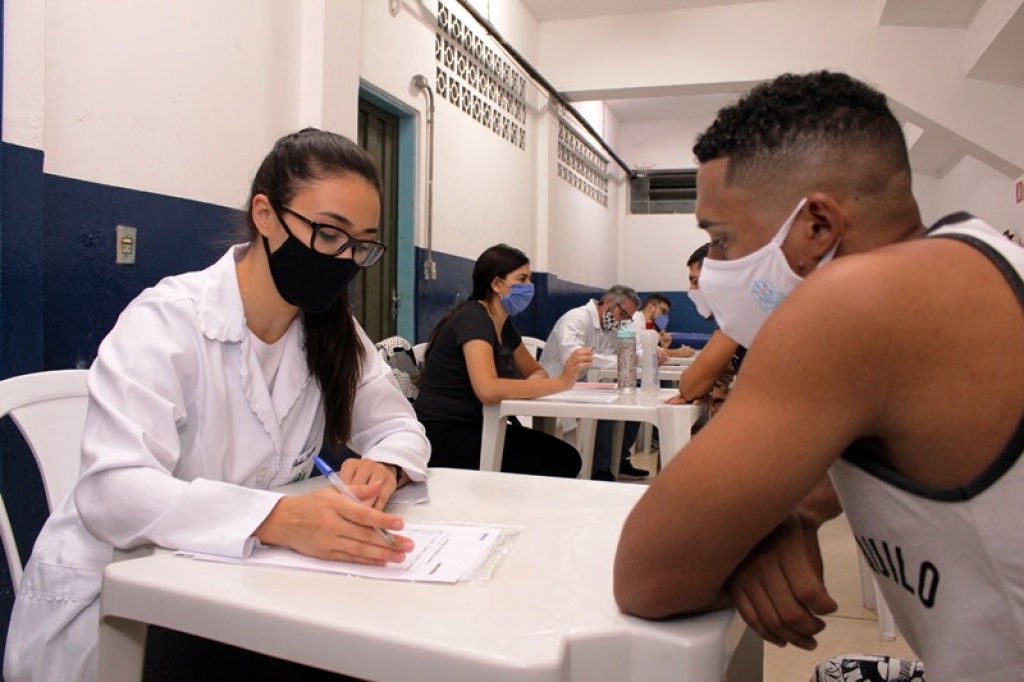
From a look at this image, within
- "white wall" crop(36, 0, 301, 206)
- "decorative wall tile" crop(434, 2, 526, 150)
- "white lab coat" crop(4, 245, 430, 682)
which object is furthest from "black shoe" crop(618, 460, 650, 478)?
"white lab coat" crop(4, 245, 430, 682)

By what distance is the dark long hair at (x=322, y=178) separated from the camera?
1303 mm

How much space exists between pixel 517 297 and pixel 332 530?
86.2 inches

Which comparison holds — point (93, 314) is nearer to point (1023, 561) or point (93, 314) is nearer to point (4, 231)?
point (4, 231)

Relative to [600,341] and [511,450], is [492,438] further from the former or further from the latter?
[600,341]

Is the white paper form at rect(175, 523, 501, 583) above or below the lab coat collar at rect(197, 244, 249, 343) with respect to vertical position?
below

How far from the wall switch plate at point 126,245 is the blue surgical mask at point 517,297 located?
1.40 metres

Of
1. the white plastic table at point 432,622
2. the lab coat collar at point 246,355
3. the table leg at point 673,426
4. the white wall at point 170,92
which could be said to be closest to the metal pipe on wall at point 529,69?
the white wall at point 170,92

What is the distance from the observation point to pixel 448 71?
4.27 meters

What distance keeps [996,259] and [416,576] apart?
25.0 inches

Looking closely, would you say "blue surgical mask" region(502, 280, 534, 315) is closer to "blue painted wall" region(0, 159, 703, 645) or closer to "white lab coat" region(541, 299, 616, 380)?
"blue painted wall" region(0, 159, 703, 645)

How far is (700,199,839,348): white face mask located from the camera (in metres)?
0.80

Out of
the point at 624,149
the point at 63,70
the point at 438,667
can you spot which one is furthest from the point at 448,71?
the point at 624,149

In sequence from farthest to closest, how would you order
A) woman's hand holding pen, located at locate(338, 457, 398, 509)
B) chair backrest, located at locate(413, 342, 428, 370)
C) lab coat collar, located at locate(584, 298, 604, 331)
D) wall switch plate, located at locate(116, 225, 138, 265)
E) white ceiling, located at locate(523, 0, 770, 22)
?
white ceiling, located at locate(523, 0, 770, 22) < lab coat collar, located at locate(584, 298, 604, 331) < chair backrest, located at locate(413, 342, 428, 370) < wall switch plate, located at locate(116, 225, 138, 265) < woman's hand holding pen, located at locate(338, 457, 398, 509)

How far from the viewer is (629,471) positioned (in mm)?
4582
